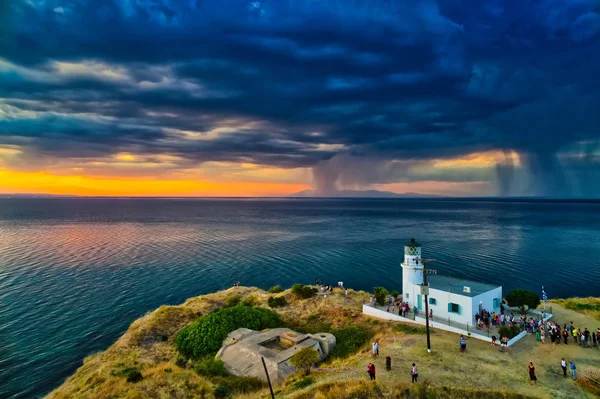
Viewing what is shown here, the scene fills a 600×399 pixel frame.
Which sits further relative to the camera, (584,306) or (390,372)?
(584,306)

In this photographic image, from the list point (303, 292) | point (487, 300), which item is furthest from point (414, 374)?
point (303, 292)

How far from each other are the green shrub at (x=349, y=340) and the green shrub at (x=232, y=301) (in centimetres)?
1635

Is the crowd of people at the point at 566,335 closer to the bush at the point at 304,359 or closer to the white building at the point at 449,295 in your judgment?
the white building at the point at 449,295

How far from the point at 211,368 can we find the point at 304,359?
26.8 feet

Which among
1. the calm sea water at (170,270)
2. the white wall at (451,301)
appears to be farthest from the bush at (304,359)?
the calm sea water at (170,270)

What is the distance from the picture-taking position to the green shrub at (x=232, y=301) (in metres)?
46.8

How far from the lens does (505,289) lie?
57.3m

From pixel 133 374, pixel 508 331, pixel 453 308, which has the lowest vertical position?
pixel 133 374

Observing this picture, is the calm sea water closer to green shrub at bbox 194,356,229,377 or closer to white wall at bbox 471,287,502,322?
green shrub at bbox 194,356,229,377

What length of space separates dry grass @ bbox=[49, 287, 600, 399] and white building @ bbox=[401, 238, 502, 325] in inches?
118

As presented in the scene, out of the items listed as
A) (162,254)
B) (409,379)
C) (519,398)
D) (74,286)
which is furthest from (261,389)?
(162,254)

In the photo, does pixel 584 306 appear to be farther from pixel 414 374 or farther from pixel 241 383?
pixel 241 383

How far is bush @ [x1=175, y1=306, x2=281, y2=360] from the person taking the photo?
33938 millimetres

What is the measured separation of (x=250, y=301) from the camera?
46.8 m
